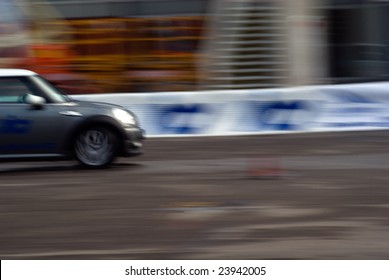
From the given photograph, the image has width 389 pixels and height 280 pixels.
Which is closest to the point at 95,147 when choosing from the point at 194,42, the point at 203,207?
the point at 203,207

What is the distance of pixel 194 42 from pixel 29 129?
10.7 metres

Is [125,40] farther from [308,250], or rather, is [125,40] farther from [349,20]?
[308,250]

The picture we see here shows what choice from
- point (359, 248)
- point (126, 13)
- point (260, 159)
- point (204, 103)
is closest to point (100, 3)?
point (126, 13)

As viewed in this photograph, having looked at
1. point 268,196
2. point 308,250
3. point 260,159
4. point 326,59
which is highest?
point 326,59

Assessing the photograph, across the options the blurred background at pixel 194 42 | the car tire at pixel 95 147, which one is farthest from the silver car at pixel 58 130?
the blurred background at pixel 194 42

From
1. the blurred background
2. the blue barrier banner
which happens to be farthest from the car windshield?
the blurred background

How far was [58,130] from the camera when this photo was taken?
13430 millimetres

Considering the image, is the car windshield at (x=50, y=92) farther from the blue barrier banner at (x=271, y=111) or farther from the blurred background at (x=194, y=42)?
the blurred background at (x=194, y=42)

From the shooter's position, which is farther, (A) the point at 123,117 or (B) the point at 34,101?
(A) the point at 123,117

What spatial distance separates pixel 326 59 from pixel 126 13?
4995 millimetres

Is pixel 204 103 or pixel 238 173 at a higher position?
pixel 204 103

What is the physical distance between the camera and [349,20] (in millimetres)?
23906

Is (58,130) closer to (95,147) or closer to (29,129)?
(29,129)

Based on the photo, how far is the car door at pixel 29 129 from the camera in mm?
13383
